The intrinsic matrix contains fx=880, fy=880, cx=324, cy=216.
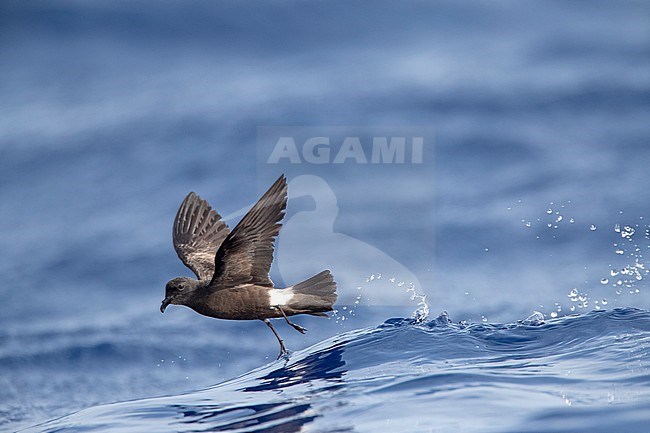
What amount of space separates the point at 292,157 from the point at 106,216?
197cm

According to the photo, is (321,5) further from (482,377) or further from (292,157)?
(482,377)

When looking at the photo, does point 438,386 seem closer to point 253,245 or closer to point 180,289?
point 253,245

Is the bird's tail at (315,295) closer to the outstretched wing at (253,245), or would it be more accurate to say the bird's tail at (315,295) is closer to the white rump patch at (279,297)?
the white rump patch at (279,297)

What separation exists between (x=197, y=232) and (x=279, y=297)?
0.99 m

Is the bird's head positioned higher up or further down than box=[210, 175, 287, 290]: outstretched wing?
further down

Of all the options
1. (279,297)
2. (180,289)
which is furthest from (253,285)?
(180,289)

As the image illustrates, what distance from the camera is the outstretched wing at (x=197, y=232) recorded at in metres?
5.52

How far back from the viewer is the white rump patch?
15.9 ft

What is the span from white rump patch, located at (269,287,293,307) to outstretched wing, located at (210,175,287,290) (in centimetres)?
6

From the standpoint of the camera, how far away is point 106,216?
28.7 ft

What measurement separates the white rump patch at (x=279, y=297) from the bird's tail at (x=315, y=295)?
0.03 m

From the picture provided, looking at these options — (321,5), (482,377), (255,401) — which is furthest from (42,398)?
(321,5)

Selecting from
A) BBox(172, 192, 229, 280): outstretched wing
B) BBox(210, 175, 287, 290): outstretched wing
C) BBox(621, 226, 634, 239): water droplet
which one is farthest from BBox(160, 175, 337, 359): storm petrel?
BBox(621, 226, 634, 239): water droplet

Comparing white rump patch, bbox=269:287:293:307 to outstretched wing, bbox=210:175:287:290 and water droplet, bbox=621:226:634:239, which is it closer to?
outstretched wing, bbox=210:175:287:290
